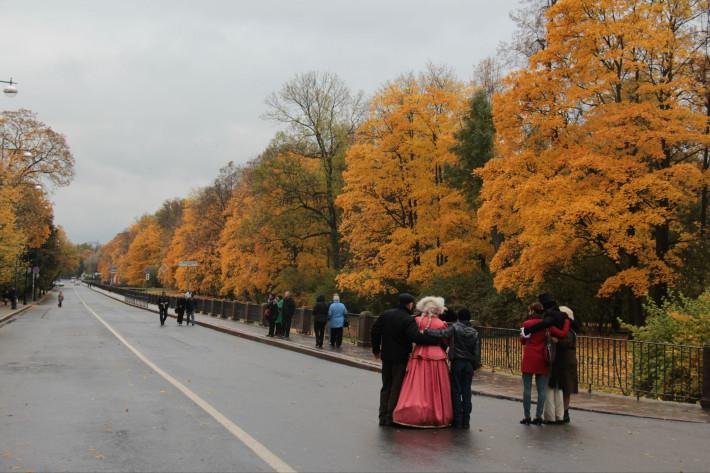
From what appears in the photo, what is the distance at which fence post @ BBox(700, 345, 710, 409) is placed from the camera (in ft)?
37.9

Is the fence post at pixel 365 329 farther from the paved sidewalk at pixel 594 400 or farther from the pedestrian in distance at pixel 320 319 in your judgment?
the paved sidewalk at pixel 594 400

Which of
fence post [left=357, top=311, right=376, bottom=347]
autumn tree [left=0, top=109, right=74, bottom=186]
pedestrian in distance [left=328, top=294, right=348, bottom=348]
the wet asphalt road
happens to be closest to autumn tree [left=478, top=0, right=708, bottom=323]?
fence post [left=357, top=311, right=376, bottom=347]

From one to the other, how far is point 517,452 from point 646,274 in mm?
17611

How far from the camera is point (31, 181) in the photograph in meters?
58.8

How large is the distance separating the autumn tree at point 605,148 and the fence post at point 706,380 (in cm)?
1100

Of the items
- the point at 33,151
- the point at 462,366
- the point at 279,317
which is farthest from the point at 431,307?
the point at 33,151

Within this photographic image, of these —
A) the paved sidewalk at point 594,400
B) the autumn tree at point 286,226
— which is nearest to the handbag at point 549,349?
the paved sidewalk at point 594,400

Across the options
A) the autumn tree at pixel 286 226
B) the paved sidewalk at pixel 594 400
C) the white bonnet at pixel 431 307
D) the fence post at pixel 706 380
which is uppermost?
the autumn tree at pixel 286 226

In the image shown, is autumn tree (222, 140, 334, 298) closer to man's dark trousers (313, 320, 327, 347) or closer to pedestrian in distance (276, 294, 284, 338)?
pedestrian in distance (276, 294, 284, 338)

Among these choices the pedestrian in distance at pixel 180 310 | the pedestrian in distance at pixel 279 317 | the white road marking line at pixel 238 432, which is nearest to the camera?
the white road marking line at pixel 238 432

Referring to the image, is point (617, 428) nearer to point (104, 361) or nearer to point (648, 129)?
point (104, 361)

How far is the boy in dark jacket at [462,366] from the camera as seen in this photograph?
9383 mm

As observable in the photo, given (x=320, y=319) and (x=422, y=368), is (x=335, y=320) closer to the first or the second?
(x=320, y=319)

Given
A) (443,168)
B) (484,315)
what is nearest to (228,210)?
(443,168)
